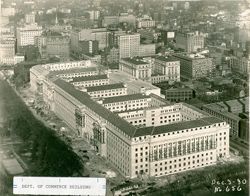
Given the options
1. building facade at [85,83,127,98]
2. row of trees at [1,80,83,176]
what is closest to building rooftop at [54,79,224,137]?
row of trees at [1,80,83,176]

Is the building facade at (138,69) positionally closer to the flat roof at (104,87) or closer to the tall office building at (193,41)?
the flat roof at (104,87)

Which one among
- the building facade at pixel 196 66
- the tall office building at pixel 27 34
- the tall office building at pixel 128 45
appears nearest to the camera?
the building facade at pixel 196 66

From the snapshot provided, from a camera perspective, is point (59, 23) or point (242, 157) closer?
point (242, 157)


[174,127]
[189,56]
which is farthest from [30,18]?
[174,127]

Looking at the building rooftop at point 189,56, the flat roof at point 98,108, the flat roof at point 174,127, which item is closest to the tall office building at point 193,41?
the building rooftop at point 189,56

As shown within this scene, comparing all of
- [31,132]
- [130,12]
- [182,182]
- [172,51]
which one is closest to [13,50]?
[130,12]

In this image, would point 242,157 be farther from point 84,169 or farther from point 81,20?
point 81,20

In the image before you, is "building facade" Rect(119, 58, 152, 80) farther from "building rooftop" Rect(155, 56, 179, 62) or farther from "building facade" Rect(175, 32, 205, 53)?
"building facade" Rect(175, 32, 205, 53)

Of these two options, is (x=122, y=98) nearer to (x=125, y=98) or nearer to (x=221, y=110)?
(x=125, y=98)
